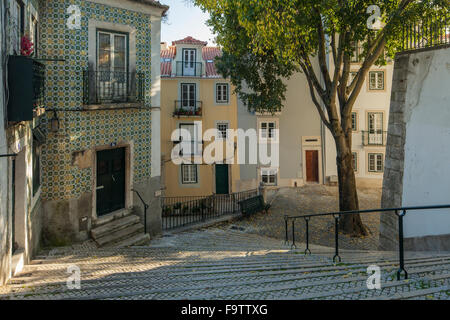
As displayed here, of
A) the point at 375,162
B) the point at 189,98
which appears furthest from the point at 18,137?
the point at 375,162

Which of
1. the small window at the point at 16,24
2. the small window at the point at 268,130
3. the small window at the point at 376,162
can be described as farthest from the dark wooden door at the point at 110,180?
the small window at the point at 376,162

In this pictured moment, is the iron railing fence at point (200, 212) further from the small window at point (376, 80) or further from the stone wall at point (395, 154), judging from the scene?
the small window at point (376, 80)

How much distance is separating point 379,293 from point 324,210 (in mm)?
13626

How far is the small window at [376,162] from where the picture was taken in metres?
22.7

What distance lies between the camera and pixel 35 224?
325 inches

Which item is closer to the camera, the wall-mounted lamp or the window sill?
the wall-mounted lamp

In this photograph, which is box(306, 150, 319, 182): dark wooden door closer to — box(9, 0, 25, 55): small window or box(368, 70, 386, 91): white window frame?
box(368, 70, 386, 91): white window frame

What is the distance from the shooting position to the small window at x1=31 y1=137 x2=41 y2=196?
8.37 meters

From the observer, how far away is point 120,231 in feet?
34.3

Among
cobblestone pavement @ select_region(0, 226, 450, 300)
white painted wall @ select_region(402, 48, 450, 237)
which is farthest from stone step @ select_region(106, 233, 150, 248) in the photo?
white painted wall @ select_region(402, 48, 450, 237)

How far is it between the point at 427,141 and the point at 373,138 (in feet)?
50.1

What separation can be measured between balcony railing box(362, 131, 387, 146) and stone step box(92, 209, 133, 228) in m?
16.2

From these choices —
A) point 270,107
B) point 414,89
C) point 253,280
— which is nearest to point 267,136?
point 270,107
